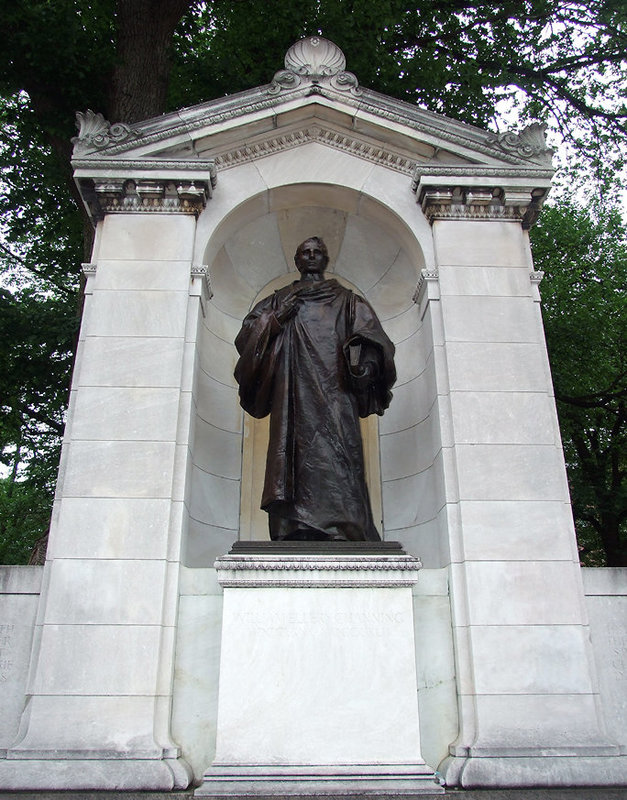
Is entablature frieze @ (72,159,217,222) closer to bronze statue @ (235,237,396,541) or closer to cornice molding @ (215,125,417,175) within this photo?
cornice molding @ (215,125,417,175)

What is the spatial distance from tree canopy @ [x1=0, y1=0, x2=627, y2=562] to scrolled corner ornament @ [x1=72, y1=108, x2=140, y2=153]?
337 cm

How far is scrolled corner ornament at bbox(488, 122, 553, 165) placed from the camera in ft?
28.0

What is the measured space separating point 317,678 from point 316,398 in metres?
2.75

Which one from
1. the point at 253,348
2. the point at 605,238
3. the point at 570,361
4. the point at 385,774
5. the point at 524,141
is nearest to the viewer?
the point at 385,774

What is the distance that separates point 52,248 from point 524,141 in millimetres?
11230

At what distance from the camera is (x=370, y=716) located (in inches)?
221

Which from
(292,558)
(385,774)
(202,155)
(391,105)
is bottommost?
(385,774)

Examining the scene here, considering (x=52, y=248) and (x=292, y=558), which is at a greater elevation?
(x=52, y=248)

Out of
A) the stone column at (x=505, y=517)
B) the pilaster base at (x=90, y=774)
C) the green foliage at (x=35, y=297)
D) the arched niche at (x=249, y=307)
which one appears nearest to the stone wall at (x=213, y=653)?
the stone column at (x=505, y=517)

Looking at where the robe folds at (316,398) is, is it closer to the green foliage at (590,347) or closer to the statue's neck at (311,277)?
the statue's neck at (311,277)

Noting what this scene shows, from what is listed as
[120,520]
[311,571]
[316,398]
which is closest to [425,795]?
[311,571]

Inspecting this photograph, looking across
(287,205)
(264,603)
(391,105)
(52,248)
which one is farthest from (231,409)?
(52,248)

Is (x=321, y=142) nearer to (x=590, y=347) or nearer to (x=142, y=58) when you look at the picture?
(x=142, y=58)

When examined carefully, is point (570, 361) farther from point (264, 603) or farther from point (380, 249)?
point (264, 603)
